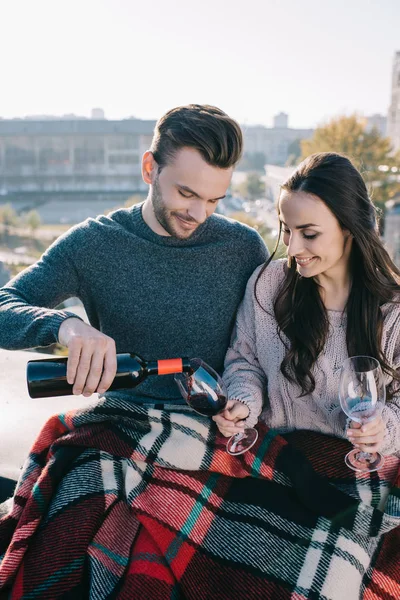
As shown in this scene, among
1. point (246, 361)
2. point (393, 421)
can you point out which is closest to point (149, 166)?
point (246, 361)

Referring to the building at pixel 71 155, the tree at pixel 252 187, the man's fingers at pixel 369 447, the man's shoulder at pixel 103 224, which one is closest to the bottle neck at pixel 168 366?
the man's fingers at pixel 369 447

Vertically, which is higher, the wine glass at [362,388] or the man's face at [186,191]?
the man's face at [186,191]

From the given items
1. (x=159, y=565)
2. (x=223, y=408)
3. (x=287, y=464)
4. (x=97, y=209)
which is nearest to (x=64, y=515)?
(x=159, y=565)

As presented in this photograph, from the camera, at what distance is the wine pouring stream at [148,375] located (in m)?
1.61

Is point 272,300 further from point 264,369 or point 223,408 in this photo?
point 223,408

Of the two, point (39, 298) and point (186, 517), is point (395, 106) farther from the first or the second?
point (186, 517)

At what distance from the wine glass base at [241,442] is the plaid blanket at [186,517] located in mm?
23

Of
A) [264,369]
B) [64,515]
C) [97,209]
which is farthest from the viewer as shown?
[97,209]

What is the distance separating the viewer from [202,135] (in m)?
2.13

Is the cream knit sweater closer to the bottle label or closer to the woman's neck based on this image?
the woman's neck

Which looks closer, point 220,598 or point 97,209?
point 220,598

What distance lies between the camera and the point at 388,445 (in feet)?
6.22

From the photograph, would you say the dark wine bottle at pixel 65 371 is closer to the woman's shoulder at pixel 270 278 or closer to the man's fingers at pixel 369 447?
the man's fingers at pixel 369 447

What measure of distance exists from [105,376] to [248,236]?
1.06 m
